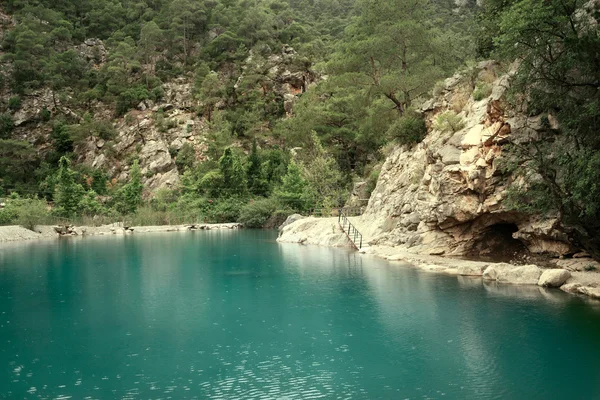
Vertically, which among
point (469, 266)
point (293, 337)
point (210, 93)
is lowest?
point (293, 337)

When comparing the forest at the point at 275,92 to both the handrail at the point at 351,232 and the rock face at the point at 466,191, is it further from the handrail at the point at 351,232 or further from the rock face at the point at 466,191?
the handrail at the point at 351,232

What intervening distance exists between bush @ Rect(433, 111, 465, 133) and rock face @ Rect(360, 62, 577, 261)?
105 mm

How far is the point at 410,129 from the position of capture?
28.3m

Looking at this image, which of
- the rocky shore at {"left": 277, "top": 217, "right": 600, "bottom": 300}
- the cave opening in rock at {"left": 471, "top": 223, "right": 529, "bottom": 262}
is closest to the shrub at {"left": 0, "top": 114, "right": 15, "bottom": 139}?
the rocky shore at {"left": 277, "top": 217, "right": 600, "bottom": 300}

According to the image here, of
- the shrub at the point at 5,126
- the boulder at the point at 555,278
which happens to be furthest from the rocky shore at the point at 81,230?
the boulder at the point at 555,278

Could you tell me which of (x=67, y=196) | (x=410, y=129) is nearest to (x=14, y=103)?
(x=67, y=196)

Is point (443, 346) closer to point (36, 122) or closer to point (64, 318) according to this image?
point (64, 318)

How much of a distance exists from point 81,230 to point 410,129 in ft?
105

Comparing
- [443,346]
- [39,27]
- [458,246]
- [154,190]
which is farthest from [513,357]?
[39,27]

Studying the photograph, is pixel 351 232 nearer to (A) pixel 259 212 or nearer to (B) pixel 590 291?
(B) pixel 590 291

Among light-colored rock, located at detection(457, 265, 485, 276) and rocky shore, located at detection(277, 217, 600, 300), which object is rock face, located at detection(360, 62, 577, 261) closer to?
rocky shore, located at detection(277, 217, 600, 300)

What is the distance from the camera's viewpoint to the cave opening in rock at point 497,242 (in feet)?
71.6

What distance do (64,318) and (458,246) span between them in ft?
52.4

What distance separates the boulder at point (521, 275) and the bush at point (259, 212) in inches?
1332
